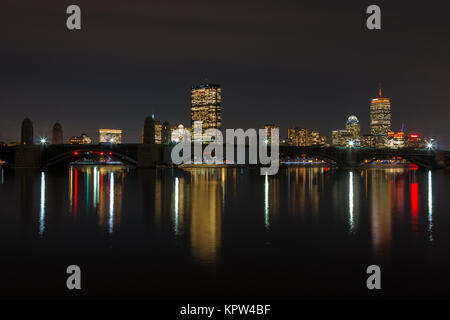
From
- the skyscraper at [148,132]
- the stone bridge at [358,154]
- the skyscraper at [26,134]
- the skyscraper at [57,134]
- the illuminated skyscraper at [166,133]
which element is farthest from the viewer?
the illuminated skyscraper at [166,133]

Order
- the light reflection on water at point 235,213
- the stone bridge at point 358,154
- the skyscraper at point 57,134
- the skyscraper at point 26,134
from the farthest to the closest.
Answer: the skyscraper at point 57,134 < the stone bridge at point 358,154 < the skyscraper at point 26,134 < the light reflection on water at point 235,213

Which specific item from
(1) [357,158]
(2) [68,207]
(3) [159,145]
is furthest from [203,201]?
(1) [357,158]

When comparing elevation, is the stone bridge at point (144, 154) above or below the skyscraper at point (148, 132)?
below

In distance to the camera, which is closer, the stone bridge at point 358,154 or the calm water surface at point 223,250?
the calm water surface at point 223,250

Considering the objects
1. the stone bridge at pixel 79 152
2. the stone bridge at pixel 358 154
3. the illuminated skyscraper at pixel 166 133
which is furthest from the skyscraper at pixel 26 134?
the stone bridge at pixel 358 154

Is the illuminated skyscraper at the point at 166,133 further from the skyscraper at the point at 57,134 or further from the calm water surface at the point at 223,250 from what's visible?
the calm water surface at the point at 223,250

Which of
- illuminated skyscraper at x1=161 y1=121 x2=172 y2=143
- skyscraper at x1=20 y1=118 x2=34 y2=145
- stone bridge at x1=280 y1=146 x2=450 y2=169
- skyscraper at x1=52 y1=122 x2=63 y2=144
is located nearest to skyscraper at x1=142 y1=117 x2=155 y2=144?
illuminated skyscraper at x1=161 y1=121 x2=172 y2=143

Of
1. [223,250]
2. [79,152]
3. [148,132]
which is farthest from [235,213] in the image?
[79,152]

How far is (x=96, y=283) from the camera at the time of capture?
47.4 feet

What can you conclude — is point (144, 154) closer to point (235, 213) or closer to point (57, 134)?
point (57, 134)

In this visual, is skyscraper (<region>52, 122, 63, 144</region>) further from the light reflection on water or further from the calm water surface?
the calm water surface

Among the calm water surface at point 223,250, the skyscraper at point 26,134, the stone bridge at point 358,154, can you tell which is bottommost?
the calm water surface at point 223,250
